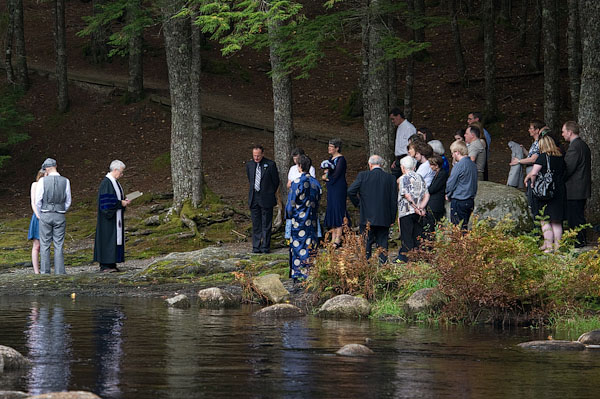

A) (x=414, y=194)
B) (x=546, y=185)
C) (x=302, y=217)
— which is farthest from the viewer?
(x=546, y=185)

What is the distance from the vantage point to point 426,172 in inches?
608

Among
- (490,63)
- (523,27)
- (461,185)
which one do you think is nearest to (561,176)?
(461,185)

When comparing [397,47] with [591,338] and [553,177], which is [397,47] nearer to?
[553,177]

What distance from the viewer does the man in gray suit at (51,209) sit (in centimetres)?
1697

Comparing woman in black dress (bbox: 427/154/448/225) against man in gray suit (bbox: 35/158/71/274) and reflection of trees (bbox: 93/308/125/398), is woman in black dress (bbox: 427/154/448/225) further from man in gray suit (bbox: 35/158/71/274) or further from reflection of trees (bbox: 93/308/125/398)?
man in gray suit (bbox: 35/158/71/274)

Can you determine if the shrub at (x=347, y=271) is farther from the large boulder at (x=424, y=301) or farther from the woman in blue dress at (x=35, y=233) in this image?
the woman in blue dress at (x=35, y=233)

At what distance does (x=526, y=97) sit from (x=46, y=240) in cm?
2068

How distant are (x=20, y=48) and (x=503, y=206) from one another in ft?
77.7

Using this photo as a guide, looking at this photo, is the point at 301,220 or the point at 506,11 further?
the point at 506,11

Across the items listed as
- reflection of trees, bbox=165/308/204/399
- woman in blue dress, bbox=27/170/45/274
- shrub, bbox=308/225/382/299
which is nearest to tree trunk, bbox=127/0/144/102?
woman in blue dress, bbox=27/170/45/274

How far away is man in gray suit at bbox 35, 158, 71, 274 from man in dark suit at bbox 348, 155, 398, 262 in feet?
18.2

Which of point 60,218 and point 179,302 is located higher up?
point 60,218

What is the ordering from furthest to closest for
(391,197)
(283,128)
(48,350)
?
(283,128)
(391,197)
(48,350)

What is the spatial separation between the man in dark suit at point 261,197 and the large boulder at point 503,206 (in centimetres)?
421
